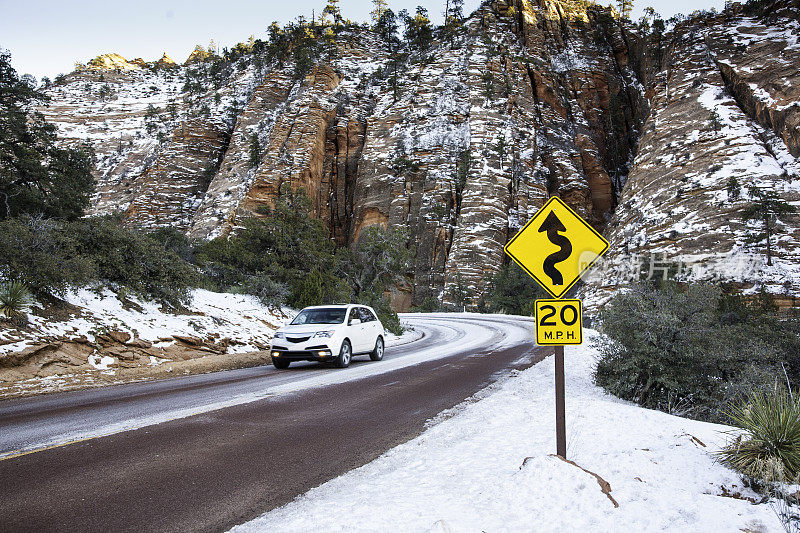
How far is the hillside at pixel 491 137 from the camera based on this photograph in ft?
123

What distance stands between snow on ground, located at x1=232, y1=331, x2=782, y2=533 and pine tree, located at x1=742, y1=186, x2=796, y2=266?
33848 mm

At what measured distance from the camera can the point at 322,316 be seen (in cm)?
1279

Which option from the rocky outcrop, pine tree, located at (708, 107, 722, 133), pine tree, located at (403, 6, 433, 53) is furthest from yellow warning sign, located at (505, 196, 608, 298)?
the rocky outcrop

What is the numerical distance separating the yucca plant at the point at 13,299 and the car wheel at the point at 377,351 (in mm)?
8452

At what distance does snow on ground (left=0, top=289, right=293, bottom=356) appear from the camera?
10.9 m

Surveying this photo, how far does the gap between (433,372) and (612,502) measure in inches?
306

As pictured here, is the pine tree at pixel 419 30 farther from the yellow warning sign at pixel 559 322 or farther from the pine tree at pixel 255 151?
the yellow warning sign at pixel 559 322

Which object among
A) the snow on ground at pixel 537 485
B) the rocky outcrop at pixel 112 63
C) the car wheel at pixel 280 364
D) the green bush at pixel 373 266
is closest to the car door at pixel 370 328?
the car wheel at pixel 280 364

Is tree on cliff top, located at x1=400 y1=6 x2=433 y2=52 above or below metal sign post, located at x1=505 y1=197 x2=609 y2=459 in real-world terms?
above

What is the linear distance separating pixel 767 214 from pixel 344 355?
33.5 metres

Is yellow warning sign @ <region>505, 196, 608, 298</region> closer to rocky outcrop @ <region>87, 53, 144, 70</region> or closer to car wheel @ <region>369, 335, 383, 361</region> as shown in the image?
car wheel @ <region>369, 335, 383, 361</region>

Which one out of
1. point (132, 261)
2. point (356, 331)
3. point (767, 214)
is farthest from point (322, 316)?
point (767, 214)

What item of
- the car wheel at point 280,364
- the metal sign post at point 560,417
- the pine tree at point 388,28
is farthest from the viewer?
the pine tree at point 388,28

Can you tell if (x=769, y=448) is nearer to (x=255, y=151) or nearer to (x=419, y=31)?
(x=255, y=151)
